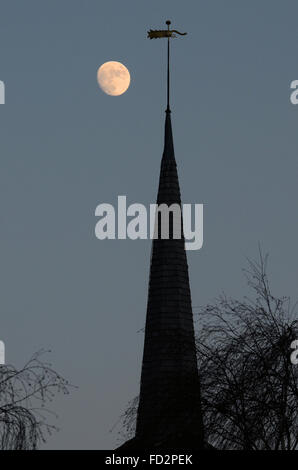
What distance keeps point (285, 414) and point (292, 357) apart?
1.72 meters

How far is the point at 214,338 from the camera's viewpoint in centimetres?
4634

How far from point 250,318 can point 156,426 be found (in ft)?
14.6

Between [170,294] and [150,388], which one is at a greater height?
[170,294]

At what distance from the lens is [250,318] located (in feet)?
149
